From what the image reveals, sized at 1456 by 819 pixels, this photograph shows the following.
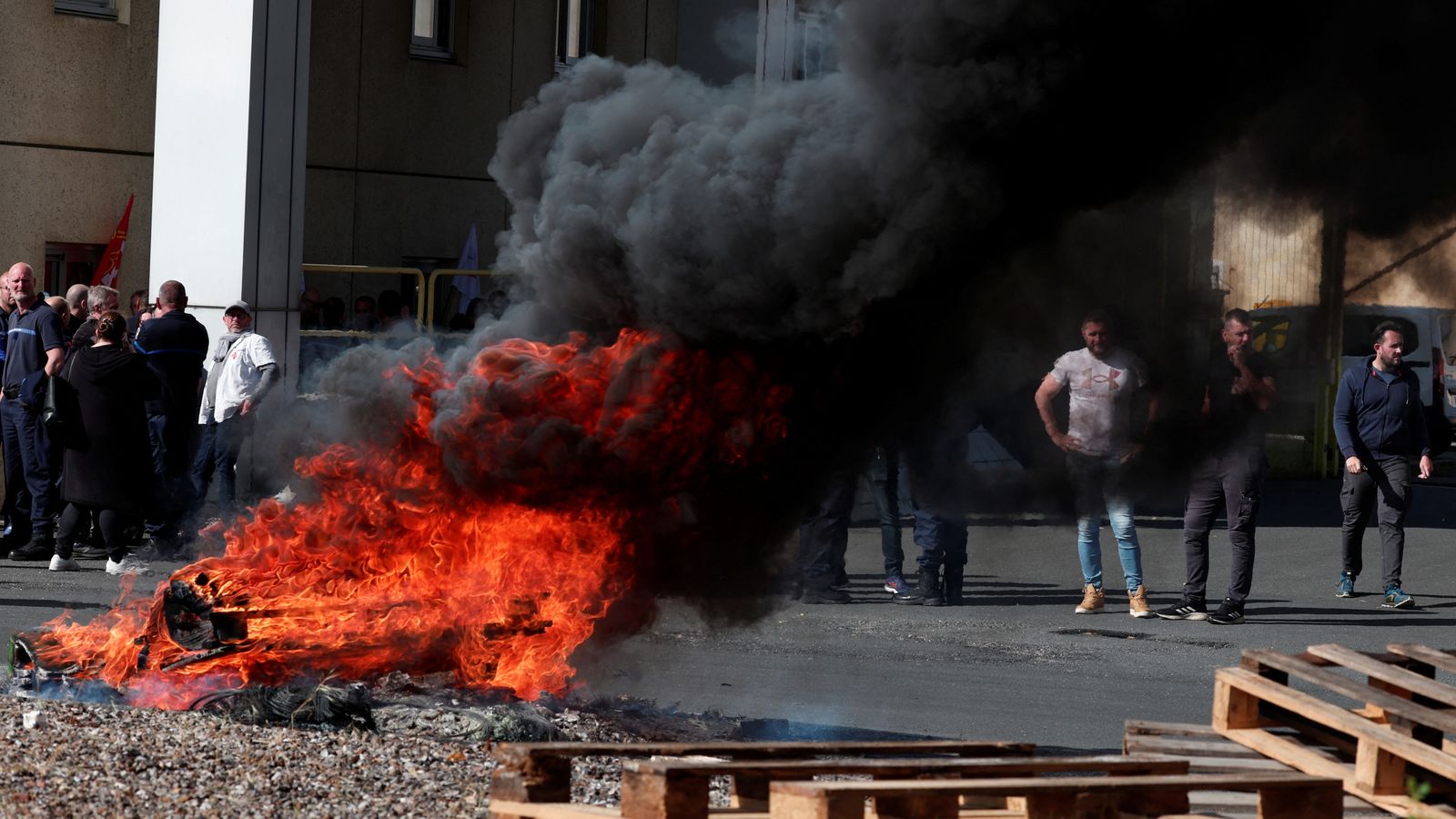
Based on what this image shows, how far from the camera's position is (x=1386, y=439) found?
41.6 feet

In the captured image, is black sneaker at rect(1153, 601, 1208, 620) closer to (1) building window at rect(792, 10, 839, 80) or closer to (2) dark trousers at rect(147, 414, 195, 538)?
(1) building window at rect(792, 10, 839, 80)

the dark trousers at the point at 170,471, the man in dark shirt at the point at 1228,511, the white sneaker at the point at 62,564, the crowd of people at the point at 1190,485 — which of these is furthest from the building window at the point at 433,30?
the man in dark shirt at the point at 1228,511

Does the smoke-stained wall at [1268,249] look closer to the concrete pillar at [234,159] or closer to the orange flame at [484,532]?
the orange flame at [484,532]

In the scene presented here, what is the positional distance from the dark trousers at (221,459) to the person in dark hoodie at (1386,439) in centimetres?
818

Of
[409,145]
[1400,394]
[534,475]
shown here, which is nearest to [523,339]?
[534,475]

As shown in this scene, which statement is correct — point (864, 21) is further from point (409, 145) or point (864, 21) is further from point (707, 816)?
point (409, 145)

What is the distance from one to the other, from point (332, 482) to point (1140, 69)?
3.80 metres

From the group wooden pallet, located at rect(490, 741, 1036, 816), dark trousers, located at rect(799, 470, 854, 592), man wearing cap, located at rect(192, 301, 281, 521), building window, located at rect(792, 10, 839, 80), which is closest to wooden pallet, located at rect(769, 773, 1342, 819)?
wooden pallet, located at rect(490, 741, 1036, 816)

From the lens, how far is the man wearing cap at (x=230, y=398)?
1320 cm

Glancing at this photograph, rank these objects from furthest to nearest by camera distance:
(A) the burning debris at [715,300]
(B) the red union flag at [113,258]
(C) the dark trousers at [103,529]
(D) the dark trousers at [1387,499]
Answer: (B) the red union flag at [113,258] < (D) the dark trousers at [1387,499] < (C) the dark trousers at [103,529] < (A) the burning debris at [715,300]

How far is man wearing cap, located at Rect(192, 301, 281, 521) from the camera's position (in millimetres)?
13203

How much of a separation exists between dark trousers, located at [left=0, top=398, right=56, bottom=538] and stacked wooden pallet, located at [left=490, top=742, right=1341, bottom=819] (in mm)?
8592

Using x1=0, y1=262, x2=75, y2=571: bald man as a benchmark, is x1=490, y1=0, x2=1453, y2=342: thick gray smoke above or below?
above

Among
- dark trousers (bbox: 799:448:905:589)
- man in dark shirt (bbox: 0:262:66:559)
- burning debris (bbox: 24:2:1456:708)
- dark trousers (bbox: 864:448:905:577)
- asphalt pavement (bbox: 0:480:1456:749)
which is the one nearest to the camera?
burning debris (bbox: 24:2:1456:708)
